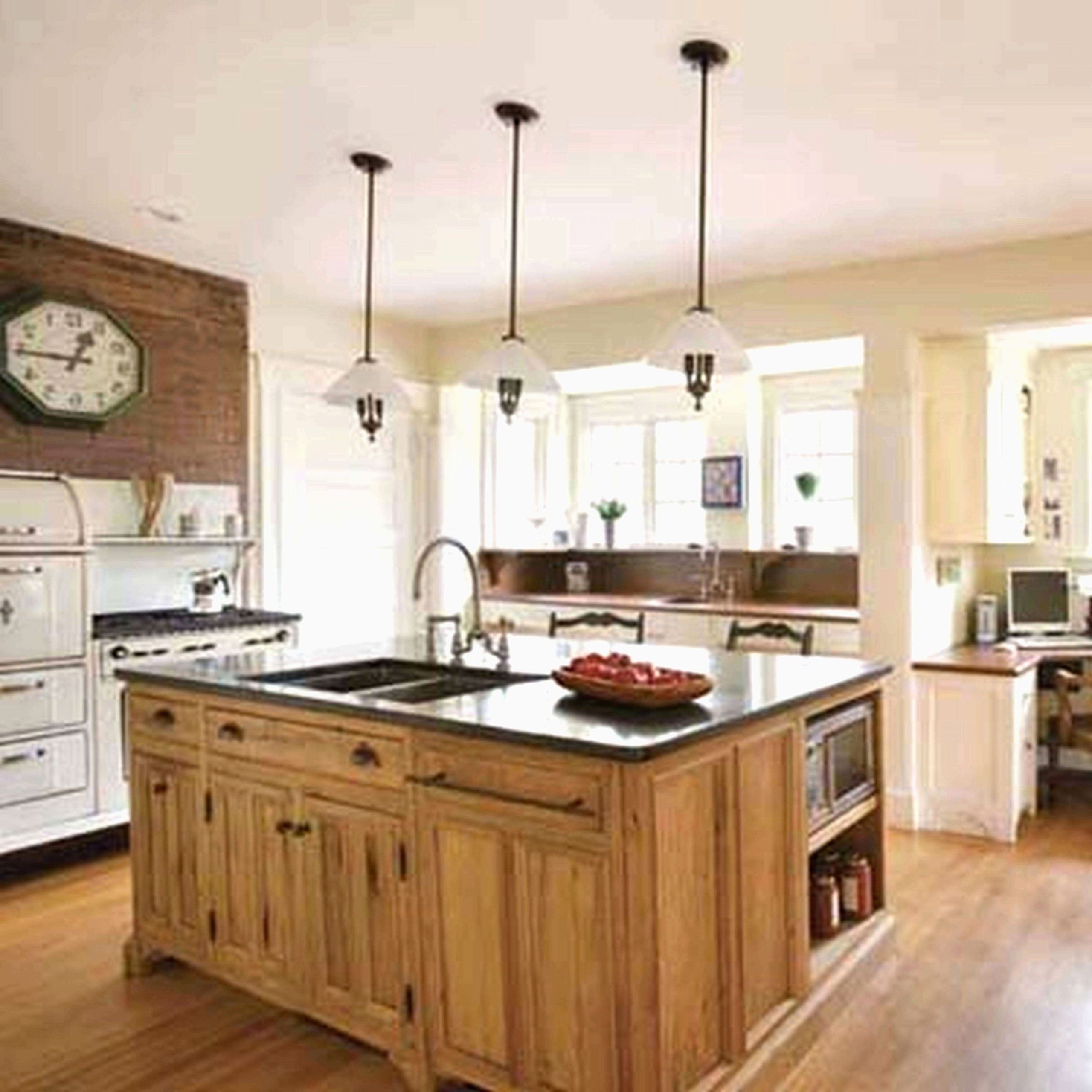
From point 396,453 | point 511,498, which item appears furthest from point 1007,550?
point 396,453

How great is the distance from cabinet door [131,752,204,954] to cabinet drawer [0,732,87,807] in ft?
3.13

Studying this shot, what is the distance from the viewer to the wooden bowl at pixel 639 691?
2.29 metres

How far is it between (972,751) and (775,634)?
997 millimetres

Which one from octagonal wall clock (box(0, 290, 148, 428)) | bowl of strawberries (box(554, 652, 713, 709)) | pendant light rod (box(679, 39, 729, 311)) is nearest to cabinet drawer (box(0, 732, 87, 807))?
octagonal wall clock (box(0, 290, 148, 428))

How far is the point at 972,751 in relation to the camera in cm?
430

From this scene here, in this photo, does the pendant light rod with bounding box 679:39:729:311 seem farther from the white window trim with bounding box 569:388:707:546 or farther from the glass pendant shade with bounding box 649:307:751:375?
the white window trim with bounding box 569:388:707:546

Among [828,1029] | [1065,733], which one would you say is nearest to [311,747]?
[828,1029]

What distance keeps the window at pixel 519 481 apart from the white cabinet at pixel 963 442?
2.70 meters

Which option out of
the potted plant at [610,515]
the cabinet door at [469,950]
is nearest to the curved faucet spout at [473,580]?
the cabinet door at [469,950]

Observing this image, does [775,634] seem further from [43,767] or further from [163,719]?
[43,767]

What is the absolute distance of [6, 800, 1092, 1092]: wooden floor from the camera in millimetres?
2432

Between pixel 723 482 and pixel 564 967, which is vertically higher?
pixel 723 482

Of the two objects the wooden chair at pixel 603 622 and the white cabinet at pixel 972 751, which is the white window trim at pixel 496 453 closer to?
the wooden chair at pixel 603 622

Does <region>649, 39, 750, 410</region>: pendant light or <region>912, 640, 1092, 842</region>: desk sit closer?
<region>649, 39, 750, 410</region>: pendant light
